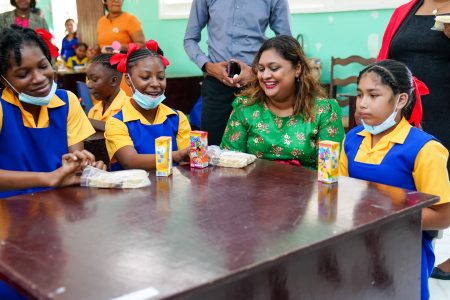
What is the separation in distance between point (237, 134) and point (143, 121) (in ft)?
1.35

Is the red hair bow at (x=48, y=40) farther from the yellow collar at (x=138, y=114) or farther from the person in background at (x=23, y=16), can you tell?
the person in background at (x=23, y=16)

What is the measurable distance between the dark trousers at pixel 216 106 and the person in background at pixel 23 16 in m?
2.93

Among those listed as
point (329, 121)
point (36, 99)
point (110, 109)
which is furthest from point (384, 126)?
point (110, 109)

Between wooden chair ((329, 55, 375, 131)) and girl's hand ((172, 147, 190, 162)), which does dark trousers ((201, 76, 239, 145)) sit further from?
wooden chair ((329, 55, 375, 131))

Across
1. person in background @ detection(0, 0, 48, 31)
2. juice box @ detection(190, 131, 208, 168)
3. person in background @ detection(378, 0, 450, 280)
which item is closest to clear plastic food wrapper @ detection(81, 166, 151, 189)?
juice box @ detection(190, 131, 208, 168)

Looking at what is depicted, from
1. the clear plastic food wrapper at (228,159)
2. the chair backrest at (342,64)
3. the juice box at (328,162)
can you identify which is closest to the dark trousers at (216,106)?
the clear plastic food wrapper at (228,159)

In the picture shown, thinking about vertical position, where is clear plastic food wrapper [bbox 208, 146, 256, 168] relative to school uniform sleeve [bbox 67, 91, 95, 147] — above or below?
below

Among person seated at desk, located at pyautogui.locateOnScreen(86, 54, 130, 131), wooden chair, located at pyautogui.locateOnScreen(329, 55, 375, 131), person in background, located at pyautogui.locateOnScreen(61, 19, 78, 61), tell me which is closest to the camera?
person seated at desk, located at pyautogui.locateOnScreen(86, 54, 130, 131)

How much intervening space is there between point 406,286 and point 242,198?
20.7 inches

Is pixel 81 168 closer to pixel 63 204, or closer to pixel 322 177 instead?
pixel 63 204

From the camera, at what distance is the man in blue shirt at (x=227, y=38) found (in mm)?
2854

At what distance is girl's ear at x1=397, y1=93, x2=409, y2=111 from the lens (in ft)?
6.25

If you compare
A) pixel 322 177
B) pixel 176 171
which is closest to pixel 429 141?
pixel 322 177

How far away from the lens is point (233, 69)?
2801 millimetres
